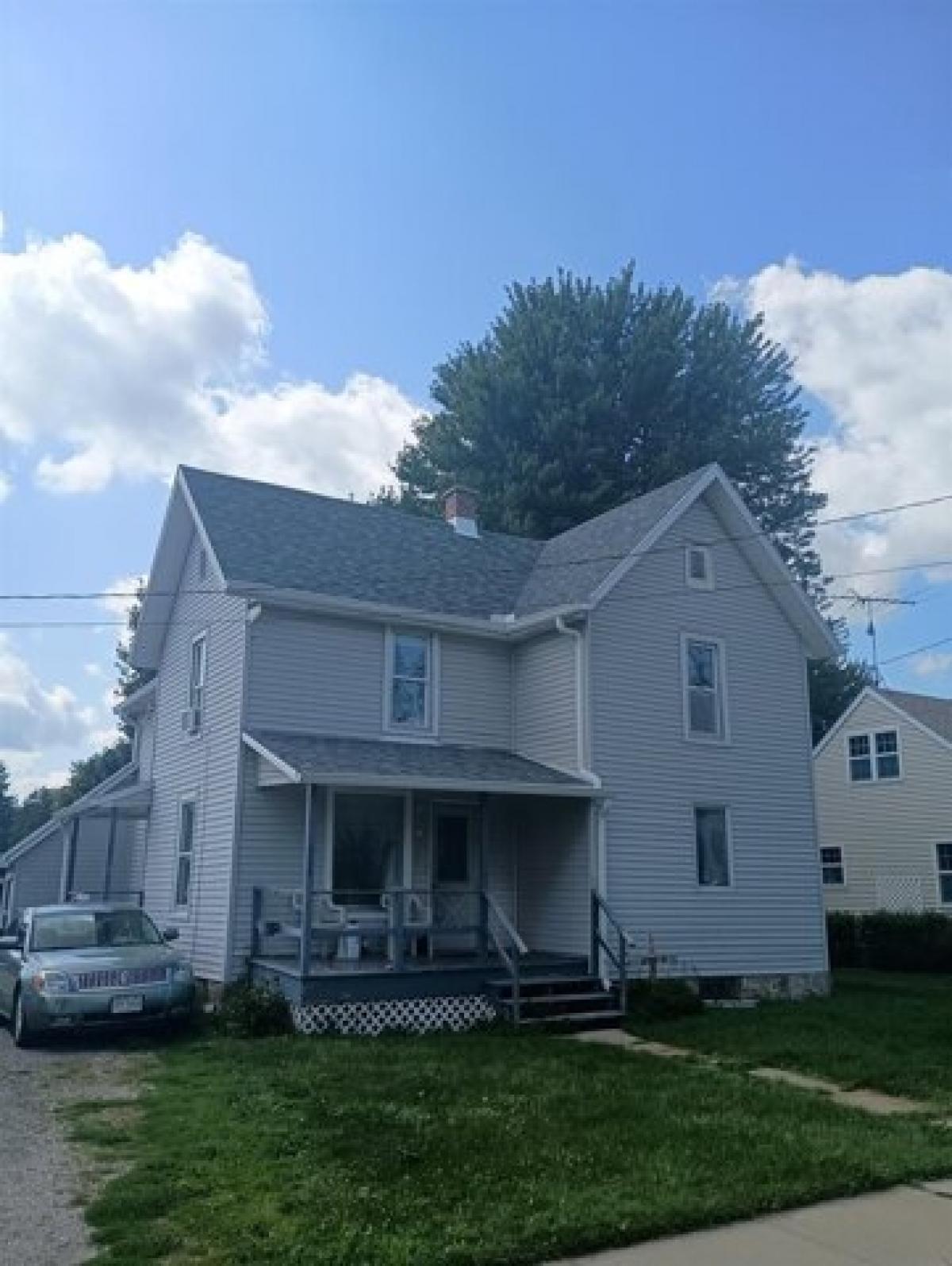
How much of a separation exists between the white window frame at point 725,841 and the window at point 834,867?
1323 centimetres

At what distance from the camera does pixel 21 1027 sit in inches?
468

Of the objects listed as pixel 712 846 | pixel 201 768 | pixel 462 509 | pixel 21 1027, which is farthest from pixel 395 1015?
pixel 462 509

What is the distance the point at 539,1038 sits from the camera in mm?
12508

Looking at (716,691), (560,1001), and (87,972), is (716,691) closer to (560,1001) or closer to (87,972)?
(560,1001)

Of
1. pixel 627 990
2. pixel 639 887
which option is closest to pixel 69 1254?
pixel 627 990

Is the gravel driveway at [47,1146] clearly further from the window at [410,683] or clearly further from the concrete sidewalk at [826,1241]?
the window at [410,683]

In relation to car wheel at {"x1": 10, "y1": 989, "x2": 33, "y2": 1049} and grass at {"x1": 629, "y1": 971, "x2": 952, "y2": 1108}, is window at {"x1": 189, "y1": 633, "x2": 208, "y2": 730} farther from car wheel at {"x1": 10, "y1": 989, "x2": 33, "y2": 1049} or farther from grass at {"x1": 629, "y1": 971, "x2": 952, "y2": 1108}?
grass at {"x1": 629, "y1": 971, "x2": 952, "y2": 1108}

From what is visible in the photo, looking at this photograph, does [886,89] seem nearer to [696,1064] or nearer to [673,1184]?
[696,1064]

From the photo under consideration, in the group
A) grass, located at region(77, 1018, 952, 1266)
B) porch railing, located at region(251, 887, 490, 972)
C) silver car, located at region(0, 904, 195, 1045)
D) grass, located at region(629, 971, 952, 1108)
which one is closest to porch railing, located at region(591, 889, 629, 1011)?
grass, located at region(629, 971, 952, 1108)

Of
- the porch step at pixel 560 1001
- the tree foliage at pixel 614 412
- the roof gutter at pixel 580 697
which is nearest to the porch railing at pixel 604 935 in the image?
the porch step at pixel 560 1001

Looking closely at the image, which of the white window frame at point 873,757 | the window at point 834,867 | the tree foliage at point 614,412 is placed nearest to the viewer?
the white window frame at point 873,757

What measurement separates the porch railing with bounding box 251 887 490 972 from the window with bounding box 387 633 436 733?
8.80 ft

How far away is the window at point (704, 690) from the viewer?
17.4m

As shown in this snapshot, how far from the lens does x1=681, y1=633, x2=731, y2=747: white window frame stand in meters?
17.3
